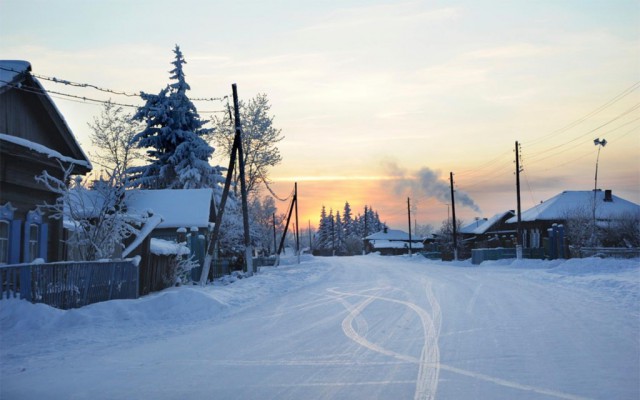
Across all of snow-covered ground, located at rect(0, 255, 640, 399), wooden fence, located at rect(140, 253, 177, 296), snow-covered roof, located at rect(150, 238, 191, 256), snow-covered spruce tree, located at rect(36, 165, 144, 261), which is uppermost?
snow-covered spruce tree, located at rect(36, 165, 144, 261)

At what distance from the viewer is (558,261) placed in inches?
1441

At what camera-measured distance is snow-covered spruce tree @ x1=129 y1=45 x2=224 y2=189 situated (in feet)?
151

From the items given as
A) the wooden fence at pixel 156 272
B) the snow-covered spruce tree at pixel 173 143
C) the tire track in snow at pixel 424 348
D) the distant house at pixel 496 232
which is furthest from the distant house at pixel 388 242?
the tire track in snow at pixel 424 348

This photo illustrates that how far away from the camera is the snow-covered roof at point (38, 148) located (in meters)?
15.1

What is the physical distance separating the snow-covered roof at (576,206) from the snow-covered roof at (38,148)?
51.7 m

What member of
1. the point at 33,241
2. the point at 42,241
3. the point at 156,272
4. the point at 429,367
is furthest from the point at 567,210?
the point at 429,367

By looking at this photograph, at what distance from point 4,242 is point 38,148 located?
2654mm

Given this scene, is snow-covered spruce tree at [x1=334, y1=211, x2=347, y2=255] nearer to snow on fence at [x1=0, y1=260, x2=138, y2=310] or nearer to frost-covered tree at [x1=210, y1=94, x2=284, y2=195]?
frost-covered tree at [x1=210, y1=94, x2=284, y2=195]

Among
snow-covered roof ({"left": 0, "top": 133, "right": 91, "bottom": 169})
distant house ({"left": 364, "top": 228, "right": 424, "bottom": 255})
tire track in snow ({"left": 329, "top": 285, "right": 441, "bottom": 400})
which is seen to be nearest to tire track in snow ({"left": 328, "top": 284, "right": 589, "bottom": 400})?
tire track in snow ({"left": 329, "top": 285, "right": 441, "bottom": 400})

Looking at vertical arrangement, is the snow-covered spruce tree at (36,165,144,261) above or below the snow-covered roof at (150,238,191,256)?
above

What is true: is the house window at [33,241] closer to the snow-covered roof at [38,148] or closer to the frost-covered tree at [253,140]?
the snow-covered roof at [38,148]

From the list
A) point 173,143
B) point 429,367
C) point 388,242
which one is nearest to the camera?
point 429,367

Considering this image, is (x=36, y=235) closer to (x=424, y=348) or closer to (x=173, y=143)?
(x=424, y=348)

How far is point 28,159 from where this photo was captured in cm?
1664
